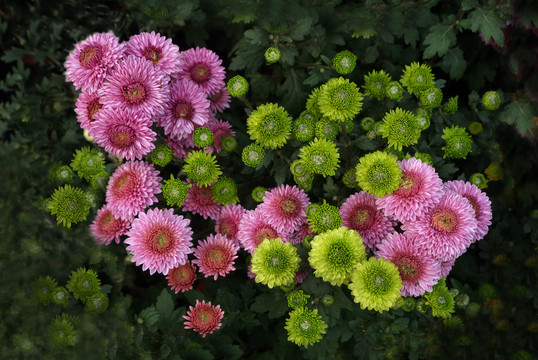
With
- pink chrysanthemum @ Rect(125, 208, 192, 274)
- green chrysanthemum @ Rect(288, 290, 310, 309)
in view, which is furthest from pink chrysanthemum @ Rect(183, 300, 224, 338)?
green chrysanthemum @ Rect(288, 290, 310, 309)

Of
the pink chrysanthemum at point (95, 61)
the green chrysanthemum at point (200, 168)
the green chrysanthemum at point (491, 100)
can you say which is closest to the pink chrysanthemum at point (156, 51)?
the pink chrysanthemum at point (95, 61)

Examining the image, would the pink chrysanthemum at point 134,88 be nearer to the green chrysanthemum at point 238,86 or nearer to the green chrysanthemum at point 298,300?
the green chrysanthemum at point 238,86

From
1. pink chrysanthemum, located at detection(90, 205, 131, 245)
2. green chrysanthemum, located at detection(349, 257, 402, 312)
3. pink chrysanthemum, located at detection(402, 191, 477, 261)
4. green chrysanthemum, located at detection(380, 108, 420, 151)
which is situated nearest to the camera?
green chrysanthemum, located at detection(349, 257, 402, 312)

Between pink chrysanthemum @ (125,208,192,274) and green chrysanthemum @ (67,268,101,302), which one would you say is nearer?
pink chrysanthemum @ (125,208,192,274)

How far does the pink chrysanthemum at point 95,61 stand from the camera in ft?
5.89

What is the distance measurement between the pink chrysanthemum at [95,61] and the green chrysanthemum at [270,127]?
57 centimetres

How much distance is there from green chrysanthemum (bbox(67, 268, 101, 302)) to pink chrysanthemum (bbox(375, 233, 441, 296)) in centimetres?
114

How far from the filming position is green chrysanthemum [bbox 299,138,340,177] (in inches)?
68.3

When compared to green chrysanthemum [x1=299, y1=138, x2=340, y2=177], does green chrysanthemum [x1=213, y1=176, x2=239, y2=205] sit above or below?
below

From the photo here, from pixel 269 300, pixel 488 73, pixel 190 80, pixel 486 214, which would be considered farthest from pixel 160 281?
pixel 488 73

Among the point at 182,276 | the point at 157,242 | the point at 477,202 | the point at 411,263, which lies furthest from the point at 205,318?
the point at 477,202

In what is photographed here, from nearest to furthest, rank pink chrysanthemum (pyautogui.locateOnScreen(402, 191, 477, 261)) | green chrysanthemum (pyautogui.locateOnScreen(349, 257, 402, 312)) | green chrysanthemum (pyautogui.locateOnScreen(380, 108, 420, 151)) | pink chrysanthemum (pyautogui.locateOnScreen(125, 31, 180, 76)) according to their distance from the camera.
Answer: green chrysanthemum (pyautogui.locateOnScreen(349, 257, 402, 312)) < pink chrysanthemum (pyautogui.locateOnScreen(402, 191, 477, 261)) < green chrysanthemum (pyautogui.locateOnScreen(380, 108, 420, 151)) < pink chrysanthemum (pyautogui.locateOnScreen(125, 31, 180, 76))

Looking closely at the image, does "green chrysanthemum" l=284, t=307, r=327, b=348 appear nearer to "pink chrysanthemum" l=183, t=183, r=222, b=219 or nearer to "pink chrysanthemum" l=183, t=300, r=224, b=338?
"pink chrysanthemum" l=183, t=300, r=224, b=338

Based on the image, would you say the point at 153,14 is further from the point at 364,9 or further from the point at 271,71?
the point at 364,9
